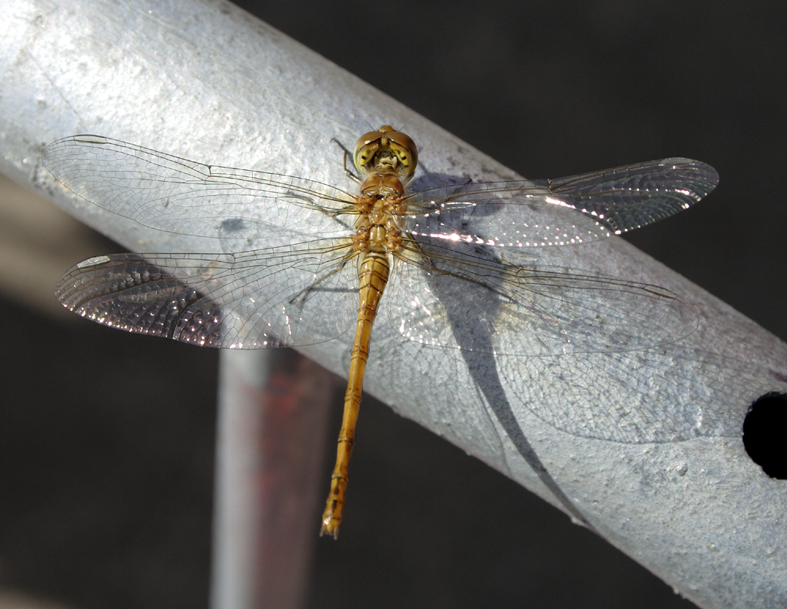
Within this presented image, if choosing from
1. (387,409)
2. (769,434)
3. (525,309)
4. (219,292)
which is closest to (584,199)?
(525,309)

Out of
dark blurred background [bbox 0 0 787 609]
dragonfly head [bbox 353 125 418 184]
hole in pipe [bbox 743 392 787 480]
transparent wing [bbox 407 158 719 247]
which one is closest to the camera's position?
hole in pipe [bbox 743 392 787 480]

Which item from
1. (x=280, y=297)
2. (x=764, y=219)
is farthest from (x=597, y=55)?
(x=280, y=297)

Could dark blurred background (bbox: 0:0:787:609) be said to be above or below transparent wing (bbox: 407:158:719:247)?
above

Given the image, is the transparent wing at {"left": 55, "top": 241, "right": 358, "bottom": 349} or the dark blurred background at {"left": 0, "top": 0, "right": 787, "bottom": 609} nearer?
the transparent wing at {"left": 55, "top": 241, "right": 358, "bottom": 349}

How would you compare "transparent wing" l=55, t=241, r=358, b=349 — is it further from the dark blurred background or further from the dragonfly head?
the dark blurred background

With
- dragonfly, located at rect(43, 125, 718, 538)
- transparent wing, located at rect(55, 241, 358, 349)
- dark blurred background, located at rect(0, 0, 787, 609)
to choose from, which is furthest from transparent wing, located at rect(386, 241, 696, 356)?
dark blurred background, located at rect(0, 0, 787, 609)

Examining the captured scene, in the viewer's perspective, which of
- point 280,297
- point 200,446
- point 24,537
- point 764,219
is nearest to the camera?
point 280,297

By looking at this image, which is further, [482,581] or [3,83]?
[482,581]

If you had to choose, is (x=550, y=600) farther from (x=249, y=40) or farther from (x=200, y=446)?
(x=249, y=40)
